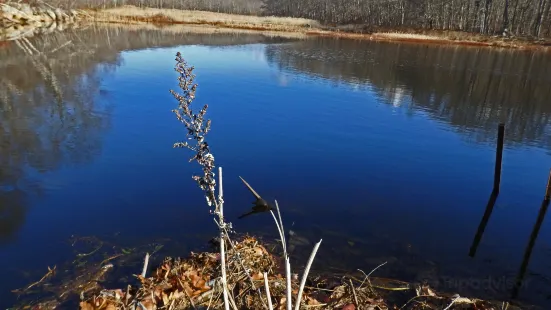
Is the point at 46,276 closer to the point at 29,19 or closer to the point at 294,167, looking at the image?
the point at 294,167

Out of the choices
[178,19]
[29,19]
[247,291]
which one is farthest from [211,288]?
[178,19]

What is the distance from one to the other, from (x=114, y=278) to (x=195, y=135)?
414 centimetres

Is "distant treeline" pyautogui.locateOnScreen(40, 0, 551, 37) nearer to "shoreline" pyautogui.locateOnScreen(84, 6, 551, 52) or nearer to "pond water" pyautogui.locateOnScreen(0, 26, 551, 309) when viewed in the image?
"shoreline" pyautogui.locateOnScreen(84, 6, 551, 52)

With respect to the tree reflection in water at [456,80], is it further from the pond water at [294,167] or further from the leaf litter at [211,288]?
the leaf litter at [211,288]

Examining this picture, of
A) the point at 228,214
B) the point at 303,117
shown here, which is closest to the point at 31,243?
the point at 228,214

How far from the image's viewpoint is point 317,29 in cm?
5525

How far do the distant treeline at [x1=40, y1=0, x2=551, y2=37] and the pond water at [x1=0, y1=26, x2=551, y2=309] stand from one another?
37.8 meters

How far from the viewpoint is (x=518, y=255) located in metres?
6.96

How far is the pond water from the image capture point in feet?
21.9

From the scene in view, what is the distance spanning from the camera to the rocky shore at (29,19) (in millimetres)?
30578

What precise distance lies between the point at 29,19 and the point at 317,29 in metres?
34.7

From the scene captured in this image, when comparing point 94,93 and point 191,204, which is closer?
point 191,204

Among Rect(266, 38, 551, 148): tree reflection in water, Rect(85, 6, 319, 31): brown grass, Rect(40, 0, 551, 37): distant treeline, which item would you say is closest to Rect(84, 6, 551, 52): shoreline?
Rect(85, 6, 319, 31): brown grass

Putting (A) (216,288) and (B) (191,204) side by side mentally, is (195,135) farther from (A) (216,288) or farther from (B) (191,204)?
(B) (191,204)
